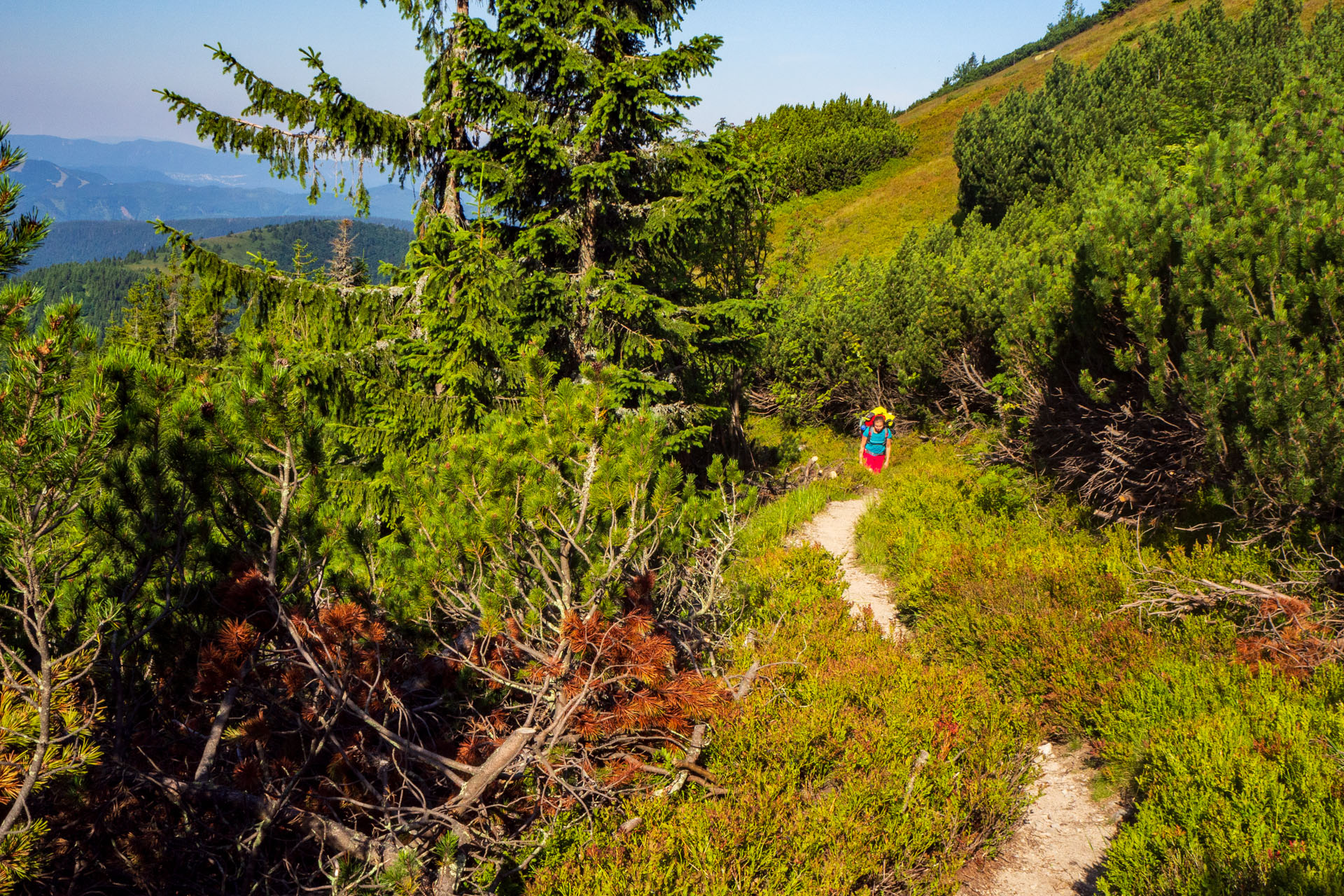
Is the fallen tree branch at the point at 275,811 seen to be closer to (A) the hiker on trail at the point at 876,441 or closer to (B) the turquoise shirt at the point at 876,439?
(A) the hiker on trail at the point at 876,441

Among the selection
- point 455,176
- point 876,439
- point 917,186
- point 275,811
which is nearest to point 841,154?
point 917,186

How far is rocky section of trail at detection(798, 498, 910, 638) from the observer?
6.94 m

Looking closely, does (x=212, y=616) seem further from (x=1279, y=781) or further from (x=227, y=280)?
(x=227, y=280)

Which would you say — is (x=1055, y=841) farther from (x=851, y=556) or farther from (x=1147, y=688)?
(x=851, y=556)

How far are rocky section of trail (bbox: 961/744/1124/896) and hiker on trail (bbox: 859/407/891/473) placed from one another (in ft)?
25.5

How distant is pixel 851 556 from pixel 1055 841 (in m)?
5.02

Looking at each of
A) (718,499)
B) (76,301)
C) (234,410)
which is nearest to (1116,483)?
(718,499)

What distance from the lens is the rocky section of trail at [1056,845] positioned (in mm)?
3619

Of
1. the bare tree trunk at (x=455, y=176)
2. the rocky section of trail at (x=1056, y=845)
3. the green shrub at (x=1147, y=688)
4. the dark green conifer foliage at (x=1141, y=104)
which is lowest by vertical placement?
the rocky section of trail at (x=1056, y=845)

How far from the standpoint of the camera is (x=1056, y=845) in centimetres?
386

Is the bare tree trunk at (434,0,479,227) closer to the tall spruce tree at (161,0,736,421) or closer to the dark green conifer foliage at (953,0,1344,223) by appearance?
the tall spruce tree at (161,0,736,421)

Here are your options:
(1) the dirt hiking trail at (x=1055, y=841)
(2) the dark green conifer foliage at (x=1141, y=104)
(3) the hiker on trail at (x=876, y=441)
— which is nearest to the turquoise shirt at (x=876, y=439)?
(3) the hiker on trail at (x=876, y=441)

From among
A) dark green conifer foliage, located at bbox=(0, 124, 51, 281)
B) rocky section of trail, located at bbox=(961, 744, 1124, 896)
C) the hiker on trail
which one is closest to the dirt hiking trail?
rocky section of trail, located at bbox=(961, 744, 1124, 896)

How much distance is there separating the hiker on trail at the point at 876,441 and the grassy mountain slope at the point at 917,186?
53.1 ft
